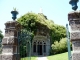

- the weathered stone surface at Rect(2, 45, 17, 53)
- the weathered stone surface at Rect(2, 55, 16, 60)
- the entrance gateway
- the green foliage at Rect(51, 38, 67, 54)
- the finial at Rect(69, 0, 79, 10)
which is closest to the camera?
the finial at Rect(69, 0, 79, 10)

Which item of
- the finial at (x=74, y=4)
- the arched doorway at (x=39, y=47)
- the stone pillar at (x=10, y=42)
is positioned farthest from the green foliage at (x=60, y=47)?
the finial at (x=74, y=4)

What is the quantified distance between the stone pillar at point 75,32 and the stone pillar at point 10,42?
2.39 meters

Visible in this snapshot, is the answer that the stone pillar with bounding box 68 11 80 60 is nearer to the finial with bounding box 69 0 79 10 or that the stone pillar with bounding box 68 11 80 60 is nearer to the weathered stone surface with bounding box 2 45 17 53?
the finial with bounding box 69 0 79 10

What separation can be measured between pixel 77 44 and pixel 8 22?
3082 mm

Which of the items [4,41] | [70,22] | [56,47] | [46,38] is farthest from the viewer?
[46,38]

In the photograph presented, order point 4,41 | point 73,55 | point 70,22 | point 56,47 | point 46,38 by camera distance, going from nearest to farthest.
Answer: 1. point 73,55
2. point 70,22
3. point 4,41
4. point 56,47
5. point 46,38

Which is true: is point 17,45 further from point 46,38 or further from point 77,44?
point 46,38

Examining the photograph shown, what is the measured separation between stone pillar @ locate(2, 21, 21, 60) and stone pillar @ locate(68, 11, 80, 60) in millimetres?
2391

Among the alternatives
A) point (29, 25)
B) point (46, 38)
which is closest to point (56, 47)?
point (46, 38)

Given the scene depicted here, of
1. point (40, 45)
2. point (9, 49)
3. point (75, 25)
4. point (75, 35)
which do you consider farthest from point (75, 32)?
point (40, 45)

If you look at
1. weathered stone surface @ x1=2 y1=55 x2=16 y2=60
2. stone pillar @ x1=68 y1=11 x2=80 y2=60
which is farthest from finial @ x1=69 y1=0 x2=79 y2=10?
weathered stone surface @ x1=2 y1=55 x2=16 y2=60

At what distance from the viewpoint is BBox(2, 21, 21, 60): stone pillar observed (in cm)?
558

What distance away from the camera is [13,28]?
5.81m

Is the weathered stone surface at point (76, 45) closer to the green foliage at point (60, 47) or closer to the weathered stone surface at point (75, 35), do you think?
the weathered stone surface at point (75, 35)
